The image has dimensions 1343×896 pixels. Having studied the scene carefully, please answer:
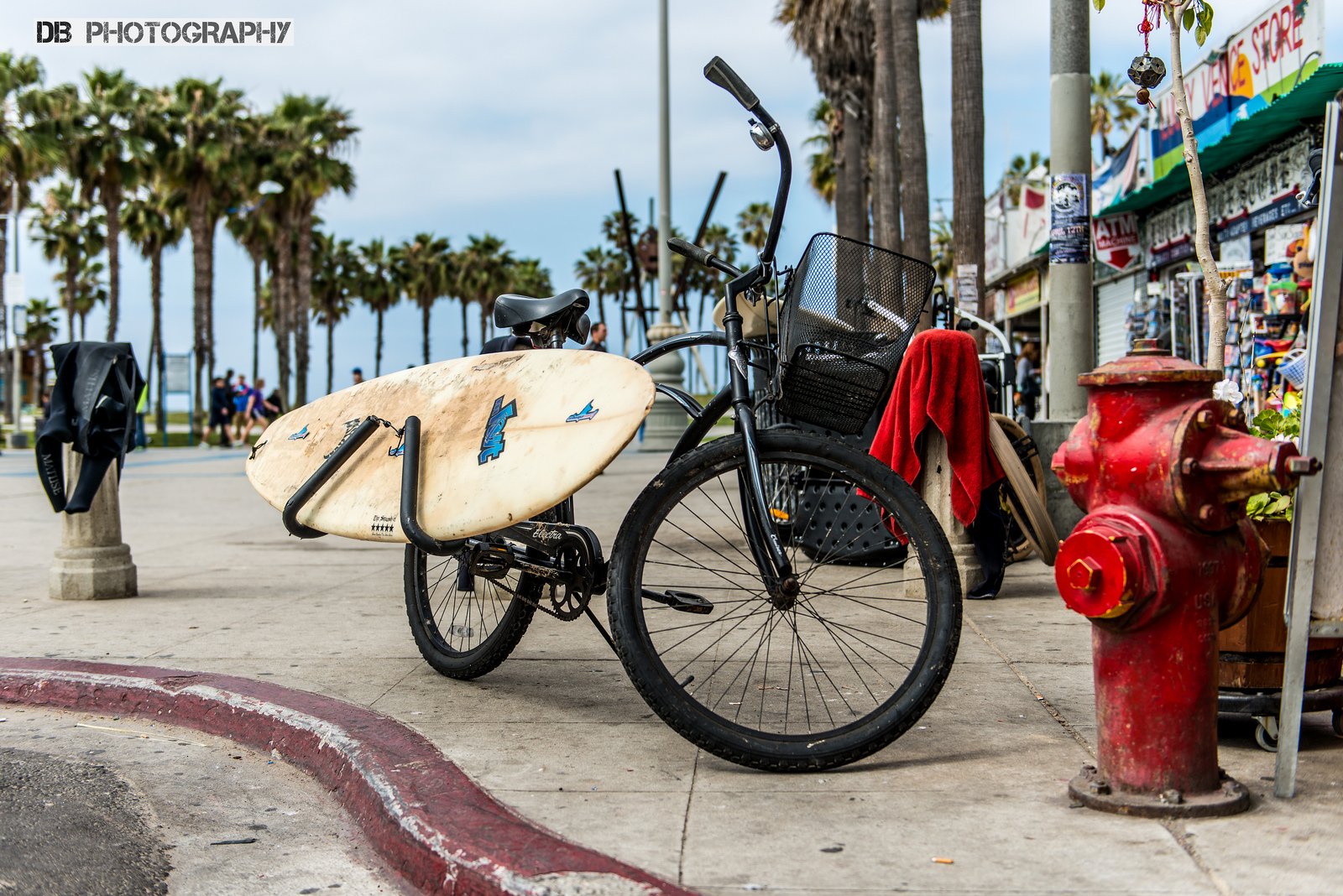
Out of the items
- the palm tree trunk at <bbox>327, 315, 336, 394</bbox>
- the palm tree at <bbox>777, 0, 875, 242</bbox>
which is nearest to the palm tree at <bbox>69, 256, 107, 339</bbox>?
the palm tree trunk at <bbox>327, 315, 336, 394</bbox>

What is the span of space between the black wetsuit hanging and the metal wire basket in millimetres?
3969

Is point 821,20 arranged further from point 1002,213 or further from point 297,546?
point 297,546

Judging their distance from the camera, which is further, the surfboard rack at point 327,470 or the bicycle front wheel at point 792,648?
the surfboard rack at point 327,470

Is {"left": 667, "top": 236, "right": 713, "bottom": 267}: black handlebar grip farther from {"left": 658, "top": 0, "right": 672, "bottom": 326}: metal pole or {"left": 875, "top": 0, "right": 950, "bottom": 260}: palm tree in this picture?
{"left": 658, "top": 0, "right": 672, "bottom": 326}: metal pole

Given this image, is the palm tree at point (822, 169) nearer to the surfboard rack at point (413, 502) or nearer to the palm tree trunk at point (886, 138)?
the palm tree trunk at point (886, 138)

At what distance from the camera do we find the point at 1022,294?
30484mm

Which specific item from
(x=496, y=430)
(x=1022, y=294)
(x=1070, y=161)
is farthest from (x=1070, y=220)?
(x=1022, y=294)

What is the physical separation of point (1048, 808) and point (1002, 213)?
29486 millimetres

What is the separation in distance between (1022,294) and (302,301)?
27991 mm

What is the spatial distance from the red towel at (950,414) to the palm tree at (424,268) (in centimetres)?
7116

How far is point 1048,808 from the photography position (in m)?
2.96

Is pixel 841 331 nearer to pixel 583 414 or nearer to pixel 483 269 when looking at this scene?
pixel 583 414

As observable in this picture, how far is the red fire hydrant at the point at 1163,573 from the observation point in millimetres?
2807

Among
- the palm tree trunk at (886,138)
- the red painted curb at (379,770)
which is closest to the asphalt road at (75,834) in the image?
the red painted curb at (379,770)
